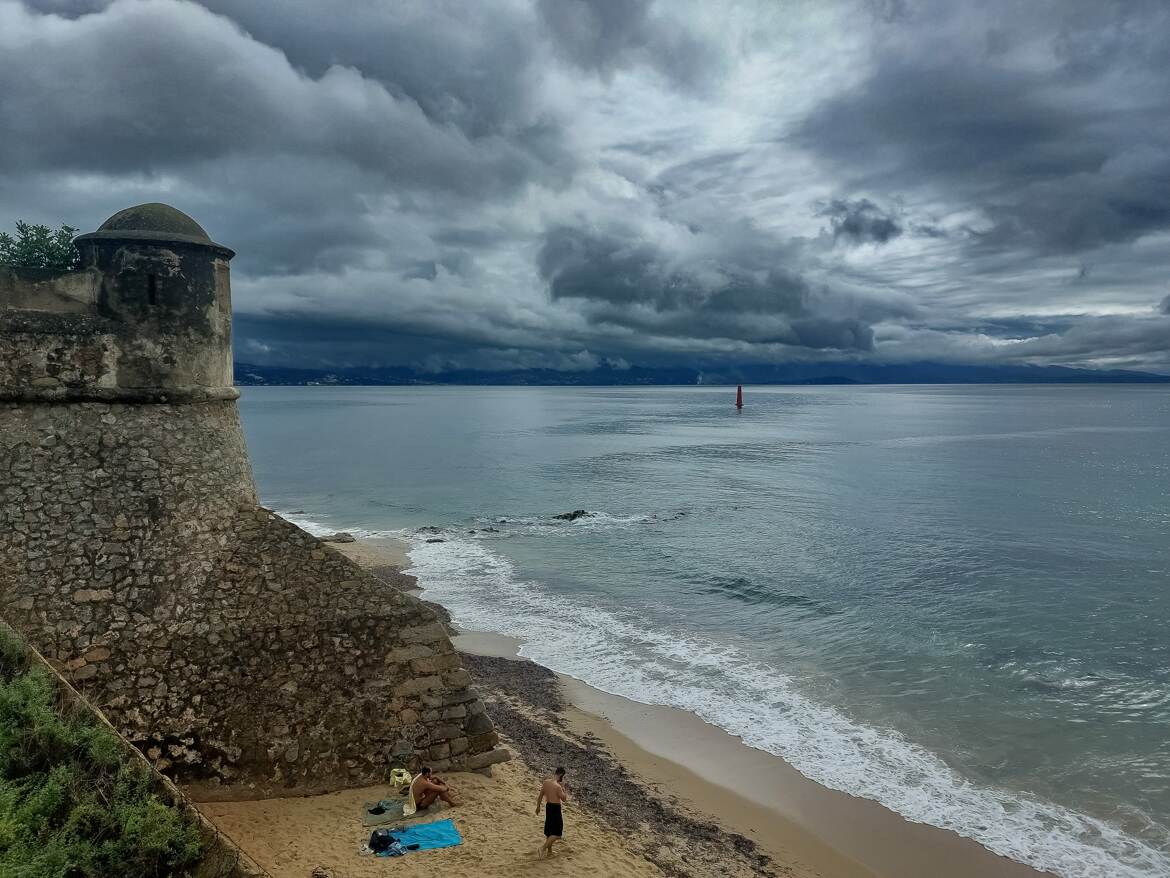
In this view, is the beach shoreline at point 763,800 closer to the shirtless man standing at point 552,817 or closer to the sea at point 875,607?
the sea at point 875,607

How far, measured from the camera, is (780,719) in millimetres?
17172

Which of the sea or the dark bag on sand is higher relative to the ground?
the dark bag on sand

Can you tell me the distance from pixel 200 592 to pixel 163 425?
2.62 metres

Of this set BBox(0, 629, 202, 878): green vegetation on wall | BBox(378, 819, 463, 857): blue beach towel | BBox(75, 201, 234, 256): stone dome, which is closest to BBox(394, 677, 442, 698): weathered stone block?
BBox(378, 819, 463, 857): blue beach towel

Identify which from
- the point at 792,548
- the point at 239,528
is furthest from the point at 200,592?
the point at 792,548

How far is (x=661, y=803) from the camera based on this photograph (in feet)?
44.4

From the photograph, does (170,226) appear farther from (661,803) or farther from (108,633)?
(661,803)

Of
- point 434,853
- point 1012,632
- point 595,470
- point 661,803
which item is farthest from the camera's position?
point 595,470

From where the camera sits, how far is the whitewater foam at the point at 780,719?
12500 millimetres

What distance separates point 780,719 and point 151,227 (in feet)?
53.1

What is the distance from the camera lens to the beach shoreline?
12.1 m

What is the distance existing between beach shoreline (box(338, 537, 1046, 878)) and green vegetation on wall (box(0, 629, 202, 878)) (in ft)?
31.2

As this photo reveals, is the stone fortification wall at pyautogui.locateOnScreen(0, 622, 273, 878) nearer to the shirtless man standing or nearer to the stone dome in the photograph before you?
the shirtless man standing

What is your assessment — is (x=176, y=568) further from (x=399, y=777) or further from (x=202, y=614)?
(x=399, y=777)
